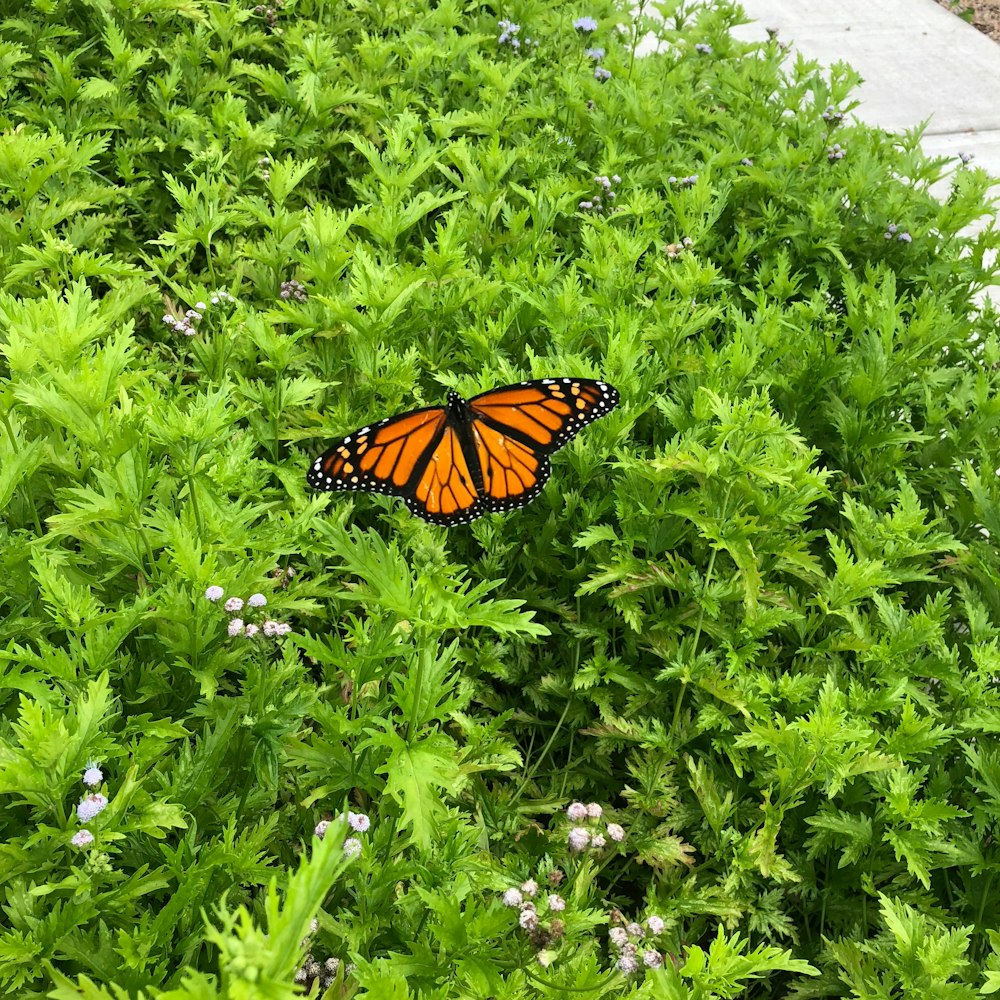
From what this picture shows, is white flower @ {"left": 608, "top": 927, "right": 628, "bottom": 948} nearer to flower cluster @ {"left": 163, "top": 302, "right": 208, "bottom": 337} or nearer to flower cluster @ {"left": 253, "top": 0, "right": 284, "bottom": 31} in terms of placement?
flower cluster @ {"left": 163, "top": 302, "right": 208, "bottom": 337}

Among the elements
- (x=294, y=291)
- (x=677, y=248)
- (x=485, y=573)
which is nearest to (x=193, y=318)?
(x=294, y=291)

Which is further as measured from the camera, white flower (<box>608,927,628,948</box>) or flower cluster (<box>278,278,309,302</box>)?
flower cluster (<box>278,278,309,302</box>)

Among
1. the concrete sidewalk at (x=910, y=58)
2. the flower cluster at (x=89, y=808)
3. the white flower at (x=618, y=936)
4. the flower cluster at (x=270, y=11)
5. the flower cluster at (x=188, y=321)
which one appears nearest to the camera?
the flower cluster at (x=89, y=808)

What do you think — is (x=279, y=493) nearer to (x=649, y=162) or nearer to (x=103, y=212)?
(x=103, y=212)

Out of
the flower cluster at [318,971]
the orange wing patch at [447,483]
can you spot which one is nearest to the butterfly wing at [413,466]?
the orange wing patch at [447,483]

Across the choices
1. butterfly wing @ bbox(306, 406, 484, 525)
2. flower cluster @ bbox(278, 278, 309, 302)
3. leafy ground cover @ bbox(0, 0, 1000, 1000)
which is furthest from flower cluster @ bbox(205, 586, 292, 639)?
flower cluster @ bbox(278, 278, 309, 302)

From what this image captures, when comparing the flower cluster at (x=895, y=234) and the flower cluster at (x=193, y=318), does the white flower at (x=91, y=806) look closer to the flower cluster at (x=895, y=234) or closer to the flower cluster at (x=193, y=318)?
the flower cluster at (x=193, y=318)
